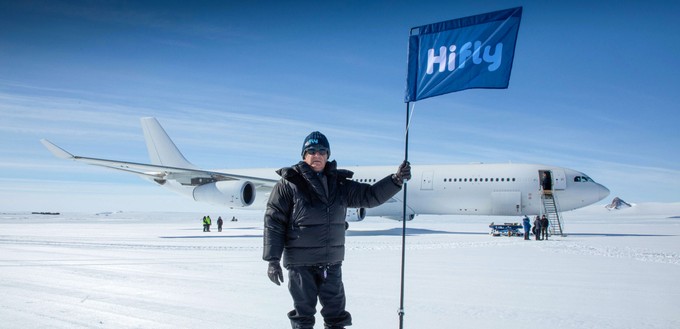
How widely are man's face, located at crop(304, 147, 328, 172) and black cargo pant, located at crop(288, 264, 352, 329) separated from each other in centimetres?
78

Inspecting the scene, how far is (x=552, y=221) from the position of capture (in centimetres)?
2356

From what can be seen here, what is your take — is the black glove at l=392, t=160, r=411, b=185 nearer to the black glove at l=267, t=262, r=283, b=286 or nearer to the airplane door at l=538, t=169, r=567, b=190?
the black glove at l=267, t=262, r=283, b=286

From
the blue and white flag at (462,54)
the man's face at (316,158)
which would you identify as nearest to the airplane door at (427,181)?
the blue and white flag at (462,54)

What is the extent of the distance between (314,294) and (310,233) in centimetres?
48

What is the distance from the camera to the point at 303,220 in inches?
153

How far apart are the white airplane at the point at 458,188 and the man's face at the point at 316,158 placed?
19913mm

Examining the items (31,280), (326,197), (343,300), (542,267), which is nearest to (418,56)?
(326,197)

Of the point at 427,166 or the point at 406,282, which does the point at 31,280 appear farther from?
the point at 427,166

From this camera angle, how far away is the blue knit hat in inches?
159

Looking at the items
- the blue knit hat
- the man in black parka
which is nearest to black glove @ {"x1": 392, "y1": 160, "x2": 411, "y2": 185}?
the man in black parka

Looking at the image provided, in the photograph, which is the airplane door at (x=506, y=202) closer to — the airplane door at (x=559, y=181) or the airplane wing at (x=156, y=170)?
the airplane door at (x=559, y=181)

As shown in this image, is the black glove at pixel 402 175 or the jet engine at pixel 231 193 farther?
the jet engine at pixel 231 193

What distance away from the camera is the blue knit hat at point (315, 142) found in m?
4.03

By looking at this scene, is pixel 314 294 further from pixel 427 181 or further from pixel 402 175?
pixel 427 181
